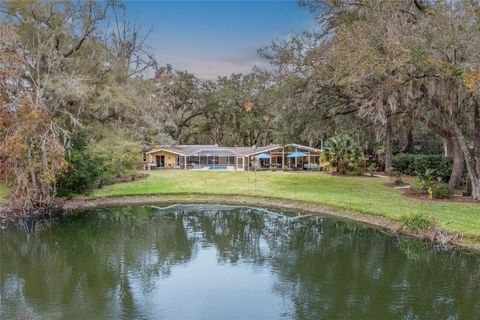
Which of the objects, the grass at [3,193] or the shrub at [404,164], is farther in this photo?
the shrub at [404,164]

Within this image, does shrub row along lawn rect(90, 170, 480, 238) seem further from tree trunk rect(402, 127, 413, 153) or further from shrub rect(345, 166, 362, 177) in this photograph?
tree trunk rect(402, 127, 413, 153)

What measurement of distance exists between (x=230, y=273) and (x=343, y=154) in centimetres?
1832

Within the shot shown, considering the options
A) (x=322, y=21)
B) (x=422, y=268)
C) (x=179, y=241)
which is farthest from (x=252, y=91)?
(x=422, y=268)

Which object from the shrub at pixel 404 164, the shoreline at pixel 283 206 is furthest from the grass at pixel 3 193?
the shrub at pixel 404 164

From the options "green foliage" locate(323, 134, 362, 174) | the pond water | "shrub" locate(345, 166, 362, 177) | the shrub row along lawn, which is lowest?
the pond water

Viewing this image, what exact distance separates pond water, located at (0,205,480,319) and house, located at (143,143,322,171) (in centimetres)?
2044

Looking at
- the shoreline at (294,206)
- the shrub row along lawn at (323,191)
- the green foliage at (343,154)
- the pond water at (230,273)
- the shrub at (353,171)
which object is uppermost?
the green foliage at (343,154)

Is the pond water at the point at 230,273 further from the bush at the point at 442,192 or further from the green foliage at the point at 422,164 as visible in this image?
the green foliage at the point at 422,164

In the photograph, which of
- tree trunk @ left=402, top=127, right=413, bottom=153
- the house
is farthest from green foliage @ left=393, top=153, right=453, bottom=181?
the house

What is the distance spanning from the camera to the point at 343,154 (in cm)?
2580

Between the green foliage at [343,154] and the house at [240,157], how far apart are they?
7716mm

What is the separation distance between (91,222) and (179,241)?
487 cm

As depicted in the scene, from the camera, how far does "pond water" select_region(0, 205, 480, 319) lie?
23.4 feet

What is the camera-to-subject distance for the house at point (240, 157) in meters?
35.1
